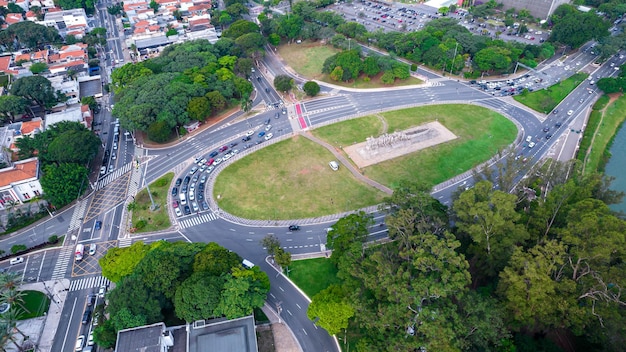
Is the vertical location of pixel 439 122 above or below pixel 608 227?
below

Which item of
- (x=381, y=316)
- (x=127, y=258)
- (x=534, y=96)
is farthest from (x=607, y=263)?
(x=534, y=96)

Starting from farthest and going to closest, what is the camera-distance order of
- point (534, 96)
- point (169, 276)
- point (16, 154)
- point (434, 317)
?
point (534, 96)
point (16, 154)
point (169, 276)
point (434, 317)

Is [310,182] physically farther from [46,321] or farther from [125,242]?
[46,321]

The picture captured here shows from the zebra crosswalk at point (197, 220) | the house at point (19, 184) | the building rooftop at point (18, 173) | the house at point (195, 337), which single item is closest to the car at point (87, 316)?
the house at point (195, 337)

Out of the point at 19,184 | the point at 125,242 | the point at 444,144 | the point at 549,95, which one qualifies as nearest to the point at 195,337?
the point at 125,242

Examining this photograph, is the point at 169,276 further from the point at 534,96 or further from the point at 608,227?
the point at 534,96

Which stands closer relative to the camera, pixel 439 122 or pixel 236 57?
pixel 439 122

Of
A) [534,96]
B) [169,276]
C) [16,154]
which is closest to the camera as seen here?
[169,276]

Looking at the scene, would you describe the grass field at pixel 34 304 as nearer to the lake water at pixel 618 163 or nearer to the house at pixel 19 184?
the house at pixel 19 184
